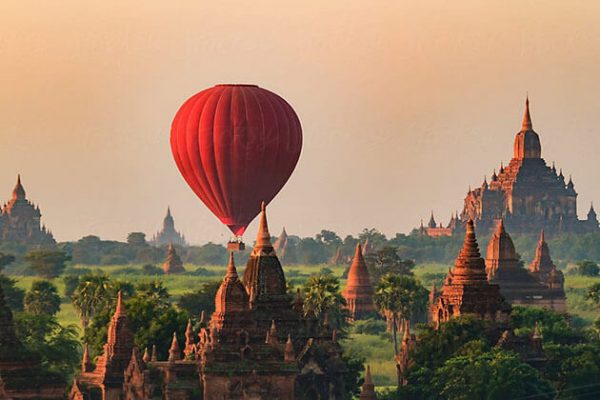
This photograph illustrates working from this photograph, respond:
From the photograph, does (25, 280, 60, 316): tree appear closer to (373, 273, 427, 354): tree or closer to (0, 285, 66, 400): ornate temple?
(373, 273, 427, 354): tree

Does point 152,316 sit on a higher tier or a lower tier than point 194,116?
lower

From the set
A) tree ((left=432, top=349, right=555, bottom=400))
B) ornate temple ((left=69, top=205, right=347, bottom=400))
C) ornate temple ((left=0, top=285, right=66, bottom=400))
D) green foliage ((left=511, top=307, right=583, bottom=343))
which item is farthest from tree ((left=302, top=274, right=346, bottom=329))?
ornate temple ((left=0, top=285, right=66, bottom=400))

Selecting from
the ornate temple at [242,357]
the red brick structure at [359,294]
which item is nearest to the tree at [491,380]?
the ornate temple at [242,357]

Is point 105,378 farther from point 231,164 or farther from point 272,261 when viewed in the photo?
point 231,164

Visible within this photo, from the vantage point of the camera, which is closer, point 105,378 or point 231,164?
point 105,378

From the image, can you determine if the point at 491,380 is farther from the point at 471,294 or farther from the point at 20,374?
Result: the point at 20,374

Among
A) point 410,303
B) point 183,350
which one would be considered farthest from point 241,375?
point 410,303

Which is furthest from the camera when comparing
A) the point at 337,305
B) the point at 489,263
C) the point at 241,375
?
the point at 489,263
